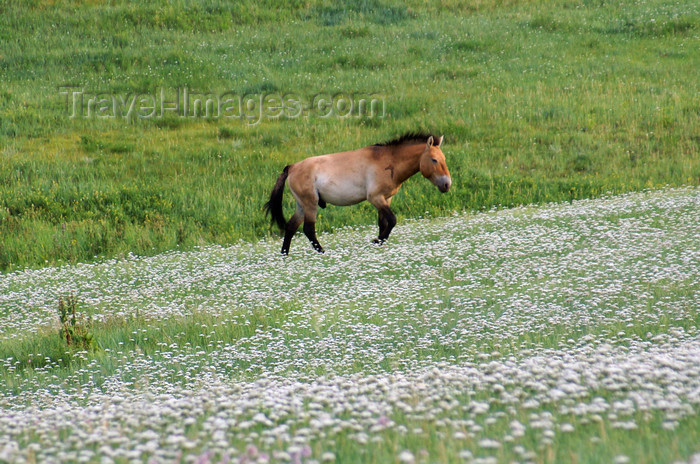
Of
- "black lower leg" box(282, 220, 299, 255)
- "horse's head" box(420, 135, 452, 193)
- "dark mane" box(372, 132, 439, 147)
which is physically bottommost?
"black lower leg" box(282, 220, 299, 255)

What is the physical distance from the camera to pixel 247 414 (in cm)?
490

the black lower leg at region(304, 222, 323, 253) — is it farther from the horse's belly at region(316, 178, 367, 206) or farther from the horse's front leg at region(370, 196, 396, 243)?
the horse's front leg at region(370, 196, 396, 243)

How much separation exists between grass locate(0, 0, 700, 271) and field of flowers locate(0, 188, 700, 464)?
4373 millimetres

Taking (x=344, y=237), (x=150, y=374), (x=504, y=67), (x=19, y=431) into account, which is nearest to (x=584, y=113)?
(x=504, y=67)

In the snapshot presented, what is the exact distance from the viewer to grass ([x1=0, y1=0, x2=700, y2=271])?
19750 mm

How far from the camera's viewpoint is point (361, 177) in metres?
14.4

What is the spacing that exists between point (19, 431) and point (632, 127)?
78.1ft

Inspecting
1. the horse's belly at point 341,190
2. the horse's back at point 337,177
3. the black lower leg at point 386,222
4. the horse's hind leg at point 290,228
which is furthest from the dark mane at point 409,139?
the horse's hind leg at point 290,228

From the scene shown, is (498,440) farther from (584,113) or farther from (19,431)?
(584,113)

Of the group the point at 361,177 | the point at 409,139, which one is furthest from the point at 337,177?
the point at 409,139

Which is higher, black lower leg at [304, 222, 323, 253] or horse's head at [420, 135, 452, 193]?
horse's head at [420, 135, 452, 193]

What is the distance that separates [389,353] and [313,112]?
2306 centimetres

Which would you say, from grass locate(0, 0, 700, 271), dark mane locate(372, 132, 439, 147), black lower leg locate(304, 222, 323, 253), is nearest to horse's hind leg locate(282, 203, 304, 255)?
black lower leg locate(304, 222, 323, 253)

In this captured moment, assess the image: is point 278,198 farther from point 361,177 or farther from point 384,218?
point 384,218
